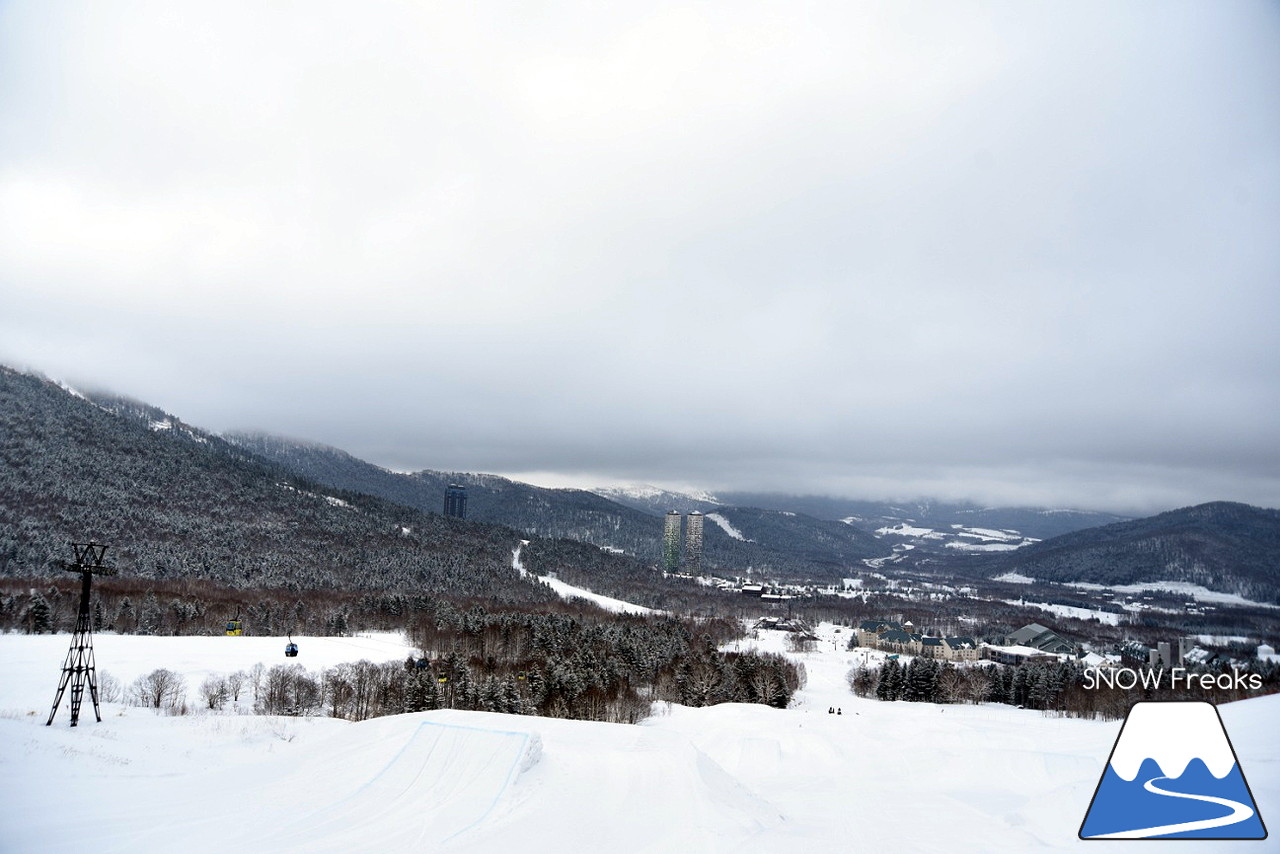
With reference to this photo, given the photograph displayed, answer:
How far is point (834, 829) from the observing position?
18.8m

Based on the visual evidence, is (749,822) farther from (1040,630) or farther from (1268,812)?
(1040,630)

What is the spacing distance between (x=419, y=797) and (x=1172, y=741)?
19.8 m

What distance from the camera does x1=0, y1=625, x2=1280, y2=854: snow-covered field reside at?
619 inches

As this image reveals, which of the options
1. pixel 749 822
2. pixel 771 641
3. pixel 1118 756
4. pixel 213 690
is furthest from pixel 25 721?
pixel 771 641

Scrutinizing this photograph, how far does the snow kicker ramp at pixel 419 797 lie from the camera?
1588 centimetres

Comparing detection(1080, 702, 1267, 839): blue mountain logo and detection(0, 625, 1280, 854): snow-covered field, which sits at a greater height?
detection(1080, 702, 1267, 839): blue mountain logo

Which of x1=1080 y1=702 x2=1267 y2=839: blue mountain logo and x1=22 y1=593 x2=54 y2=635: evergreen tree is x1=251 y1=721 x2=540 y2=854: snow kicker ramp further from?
x1=22 y1=593 x2=54 y2=635: evergreen tree

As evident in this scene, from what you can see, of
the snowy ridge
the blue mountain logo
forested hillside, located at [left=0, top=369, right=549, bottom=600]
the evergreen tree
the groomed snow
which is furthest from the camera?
the groomed snow

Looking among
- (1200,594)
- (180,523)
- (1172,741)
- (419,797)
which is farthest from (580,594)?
(1172,741)

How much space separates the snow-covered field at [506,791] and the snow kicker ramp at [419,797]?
0.22ft

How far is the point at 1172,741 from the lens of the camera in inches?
468

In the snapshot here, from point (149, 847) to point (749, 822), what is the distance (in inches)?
638

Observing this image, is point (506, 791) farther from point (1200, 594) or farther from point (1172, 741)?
point (1200, 594)

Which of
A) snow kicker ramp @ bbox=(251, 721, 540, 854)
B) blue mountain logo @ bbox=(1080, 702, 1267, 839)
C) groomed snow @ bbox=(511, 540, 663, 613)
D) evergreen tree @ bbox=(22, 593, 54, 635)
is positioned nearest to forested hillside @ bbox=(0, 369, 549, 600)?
groomed snow @ bbox=(511, 540, 663, 613)
